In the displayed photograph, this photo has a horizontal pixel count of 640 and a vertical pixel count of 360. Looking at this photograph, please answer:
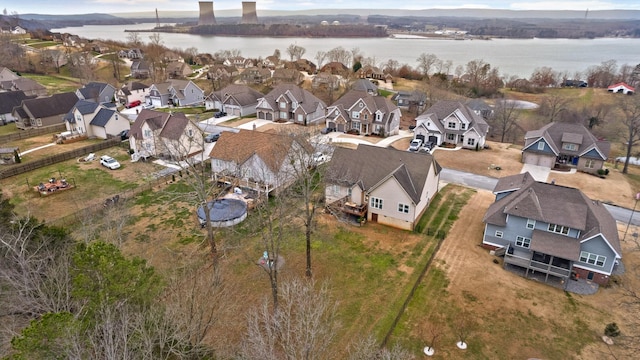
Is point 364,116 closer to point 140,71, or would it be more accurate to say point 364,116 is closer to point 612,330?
point 612,330

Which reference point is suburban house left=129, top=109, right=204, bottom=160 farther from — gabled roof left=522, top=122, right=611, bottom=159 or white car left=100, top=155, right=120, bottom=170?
gabled roof left=522, top=122, right=611, bottom=159

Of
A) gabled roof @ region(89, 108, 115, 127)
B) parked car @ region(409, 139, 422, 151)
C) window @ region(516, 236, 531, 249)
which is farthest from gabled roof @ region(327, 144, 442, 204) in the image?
gabled roof @ region(89, 108, 115, 127)

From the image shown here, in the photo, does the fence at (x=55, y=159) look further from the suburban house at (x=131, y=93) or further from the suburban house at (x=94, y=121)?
the suburban house at (x=131, y=93)

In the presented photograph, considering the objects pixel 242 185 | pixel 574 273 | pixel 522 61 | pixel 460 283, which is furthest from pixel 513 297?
pixel 522 61

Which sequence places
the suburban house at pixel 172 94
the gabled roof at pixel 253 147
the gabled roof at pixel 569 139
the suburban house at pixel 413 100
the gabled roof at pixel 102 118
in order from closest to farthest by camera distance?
the gabled roof at pixel 253 147, the gabled roof at pixel 569 139, the gabled roof at pixel 102 118, the suburban house at pixel 413 100, the suburban house at pixel 172 94

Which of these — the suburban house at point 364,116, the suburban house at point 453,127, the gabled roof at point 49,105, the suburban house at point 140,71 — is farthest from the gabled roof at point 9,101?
the suburban house at point 453,127

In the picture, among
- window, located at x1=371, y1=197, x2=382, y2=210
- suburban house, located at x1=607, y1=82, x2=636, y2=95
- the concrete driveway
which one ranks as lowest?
the concrete driveway
